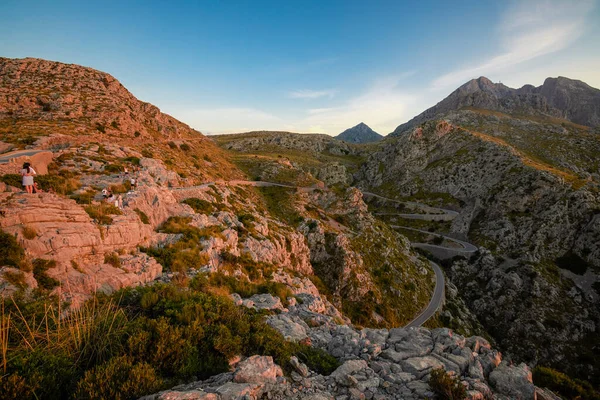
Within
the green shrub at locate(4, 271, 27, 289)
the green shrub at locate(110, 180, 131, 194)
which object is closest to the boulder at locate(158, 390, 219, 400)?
the green shrub at locate(4, 271, 27, 289)

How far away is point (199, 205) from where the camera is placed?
30656mm

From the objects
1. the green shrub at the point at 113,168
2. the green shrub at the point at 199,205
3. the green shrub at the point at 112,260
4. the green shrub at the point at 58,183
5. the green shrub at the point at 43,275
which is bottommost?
the green shrub at the point at 112,260

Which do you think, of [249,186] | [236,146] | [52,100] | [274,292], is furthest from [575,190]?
[236,146]

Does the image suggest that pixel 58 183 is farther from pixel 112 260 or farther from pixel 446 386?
pixel 446 386

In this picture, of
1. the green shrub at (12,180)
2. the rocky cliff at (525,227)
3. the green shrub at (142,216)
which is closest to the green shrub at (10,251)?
the green shrub at (12,180)

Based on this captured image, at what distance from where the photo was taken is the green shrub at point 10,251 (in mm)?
11875

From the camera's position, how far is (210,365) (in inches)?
314

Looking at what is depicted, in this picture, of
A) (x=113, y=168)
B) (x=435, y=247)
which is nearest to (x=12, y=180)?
(x=113, y=168)

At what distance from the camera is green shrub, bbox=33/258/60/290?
40.1 feet

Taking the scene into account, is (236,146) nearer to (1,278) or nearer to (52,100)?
(52,100)

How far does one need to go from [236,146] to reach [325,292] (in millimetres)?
133449

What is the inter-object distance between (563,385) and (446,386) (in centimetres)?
618

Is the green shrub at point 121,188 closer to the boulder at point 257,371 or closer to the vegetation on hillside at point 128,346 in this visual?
the vegetation on hillside at point 128,346

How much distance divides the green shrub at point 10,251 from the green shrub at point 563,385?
2375cm
